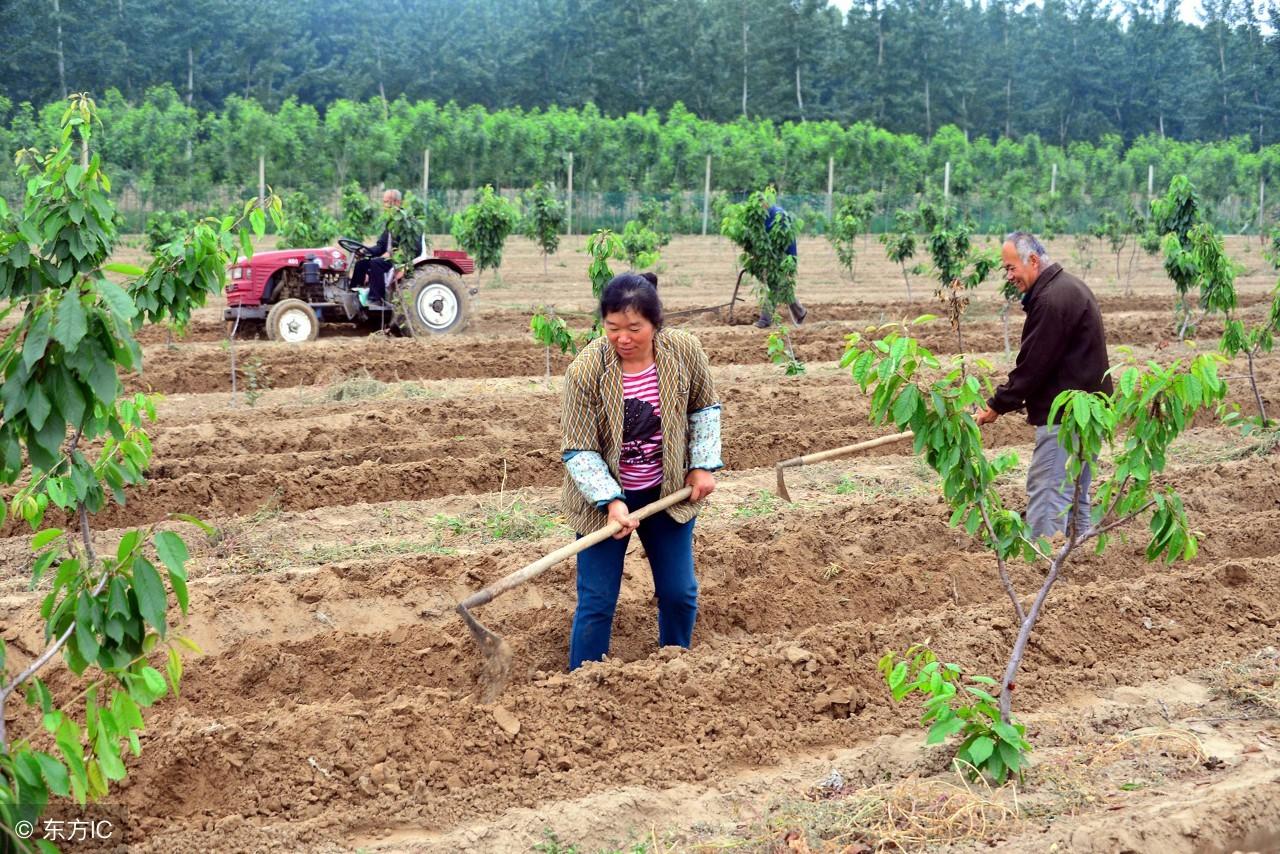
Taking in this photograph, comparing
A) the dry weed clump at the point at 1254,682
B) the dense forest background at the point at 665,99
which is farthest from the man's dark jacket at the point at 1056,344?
the dense forest background at the point at 665,99

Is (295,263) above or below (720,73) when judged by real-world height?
below

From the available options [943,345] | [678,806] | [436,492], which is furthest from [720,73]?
[678,806]

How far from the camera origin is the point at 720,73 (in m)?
59.6

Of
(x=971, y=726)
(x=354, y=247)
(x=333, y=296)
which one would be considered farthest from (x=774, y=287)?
(x=971, y=726)

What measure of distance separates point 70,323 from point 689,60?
199ft

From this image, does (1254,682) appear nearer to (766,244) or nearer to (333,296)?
(766,244)

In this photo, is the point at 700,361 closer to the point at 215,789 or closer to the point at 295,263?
the point at 215,789

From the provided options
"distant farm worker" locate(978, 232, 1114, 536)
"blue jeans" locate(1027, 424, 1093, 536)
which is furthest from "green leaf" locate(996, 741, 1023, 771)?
"blue jeans" locate(1027, 424, 1093, 536)

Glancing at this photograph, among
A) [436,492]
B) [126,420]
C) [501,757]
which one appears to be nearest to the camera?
[501,757]

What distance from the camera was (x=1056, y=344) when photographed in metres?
5.81

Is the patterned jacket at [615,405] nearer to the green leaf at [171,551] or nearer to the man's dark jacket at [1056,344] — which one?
the green leaf at [171,551]

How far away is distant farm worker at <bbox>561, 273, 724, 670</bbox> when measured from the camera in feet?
14.2

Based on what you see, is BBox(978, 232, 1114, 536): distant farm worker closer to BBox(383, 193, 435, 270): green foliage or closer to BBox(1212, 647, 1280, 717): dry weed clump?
BBox(1212, 647, 1280, 717): dry weed clump

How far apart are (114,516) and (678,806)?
15.5 feet
